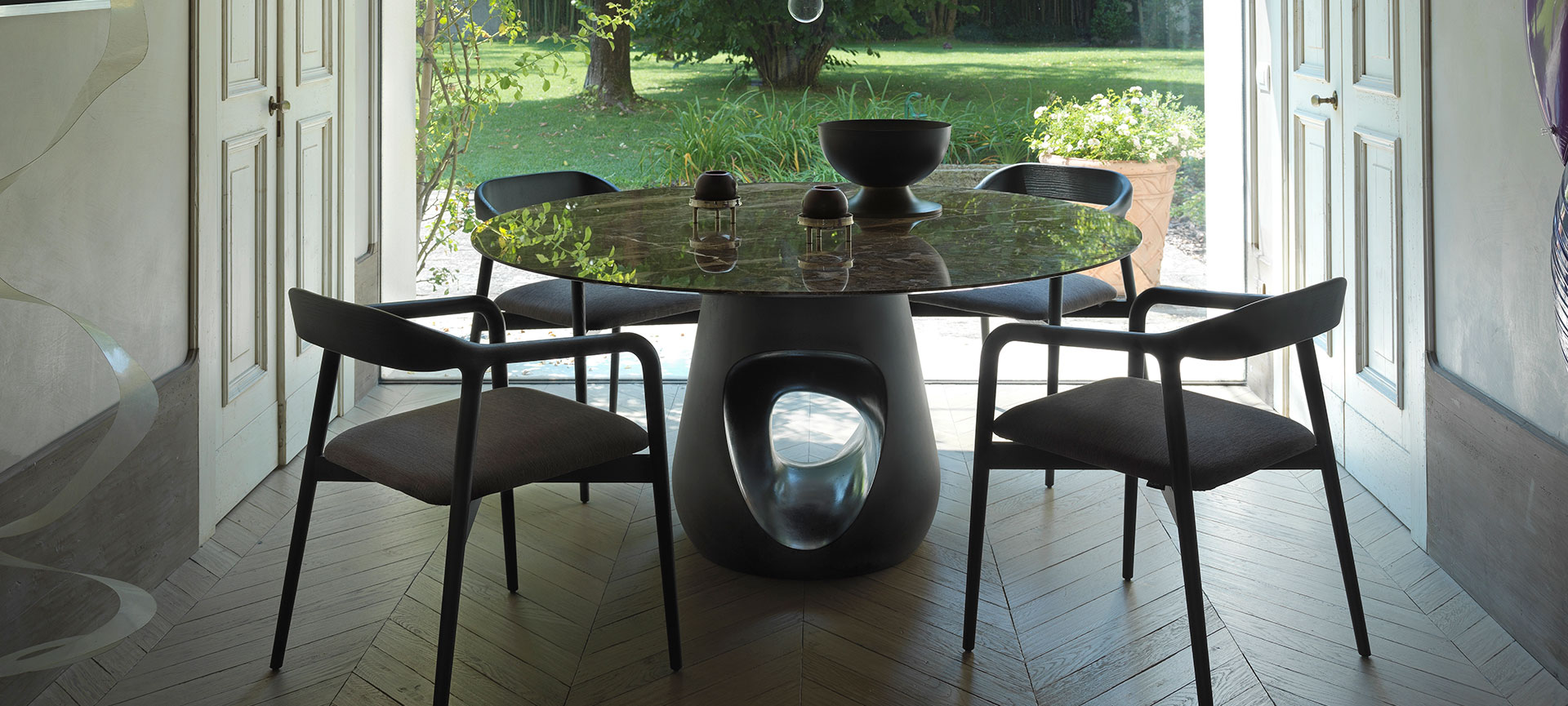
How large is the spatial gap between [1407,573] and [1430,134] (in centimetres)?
96

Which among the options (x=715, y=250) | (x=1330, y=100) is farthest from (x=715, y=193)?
(x=1330, y=100)

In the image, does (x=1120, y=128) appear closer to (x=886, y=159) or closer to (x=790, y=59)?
(x=790, y=59)

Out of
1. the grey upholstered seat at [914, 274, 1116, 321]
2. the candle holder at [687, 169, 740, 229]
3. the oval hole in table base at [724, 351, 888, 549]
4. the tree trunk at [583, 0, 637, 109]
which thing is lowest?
the oval hole in table base at [724, 351, 888, 549]

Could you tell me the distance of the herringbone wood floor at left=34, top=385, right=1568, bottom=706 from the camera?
215 cm

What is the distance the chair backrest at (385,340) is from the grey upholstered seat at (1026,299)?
4.84 feet

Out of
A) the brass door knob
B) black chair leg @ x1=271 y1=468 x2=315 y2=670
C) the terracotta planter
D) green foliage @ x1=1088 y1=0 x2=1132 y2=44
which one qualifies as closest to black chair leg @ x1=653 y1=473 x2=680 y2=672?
black chair leg @ x1=271 y1=468 x2=315 y2=670

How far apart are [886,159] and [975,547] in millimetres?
869

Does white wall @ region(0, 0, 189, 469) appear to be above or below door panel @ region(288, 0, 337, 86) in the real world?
below

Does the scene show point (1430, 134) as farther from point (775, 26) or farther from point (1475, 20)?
point (775, 26)

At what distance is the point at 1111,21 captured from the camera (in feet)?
15.0

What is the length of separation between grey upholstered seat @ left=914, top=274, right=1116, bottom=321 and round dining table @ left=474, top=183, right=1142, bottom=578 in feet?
1.11

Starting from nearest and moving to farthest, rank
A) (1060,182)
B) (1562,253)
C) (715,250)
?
(1562,253) < (715,250) < (1060,182)

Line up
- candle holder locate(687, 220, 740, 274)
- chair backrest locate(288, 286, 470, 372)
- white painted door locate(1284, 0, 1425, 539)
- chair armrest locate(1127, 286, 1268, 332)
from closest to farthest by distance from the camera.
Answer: chair backrest locate(288, 286, 470, 372) < candle holder locate(687, 220, 740, 274) < chair armrest locate(1127, 286, 1268, 332) < white painted door locate(1284, 0, 1425, 539)

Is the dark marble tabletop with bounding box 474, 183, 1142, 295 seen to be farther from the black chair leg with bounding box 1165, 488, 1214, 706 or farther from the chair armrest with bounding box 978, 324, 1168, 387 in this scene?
the black chair leg with bounding box 1165, 488, 1214, 706
